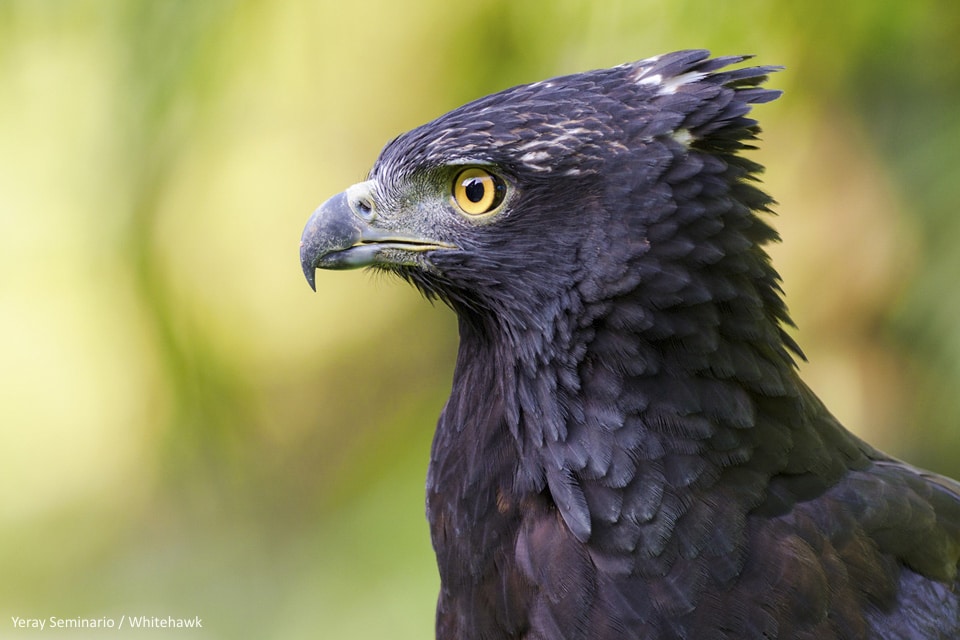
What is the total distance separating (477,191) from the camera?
2.59m

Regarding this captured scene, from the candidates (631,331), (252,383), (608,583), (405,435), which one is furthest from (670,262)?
(252,383)

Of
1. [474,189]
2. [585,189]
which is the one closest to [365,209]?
[474,189]

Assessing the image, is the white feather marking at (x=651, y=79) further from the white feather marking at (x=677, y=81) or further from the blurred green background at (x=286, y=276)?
the blurred green background at (x=286, y=276)

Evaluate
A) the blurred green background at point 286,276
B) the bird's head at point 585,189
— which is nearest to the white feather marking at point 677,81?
the bird's head at point 585,189

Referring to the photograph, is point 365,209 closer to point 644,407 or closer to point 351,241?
point 351,241

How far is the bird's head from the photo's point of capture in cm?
237

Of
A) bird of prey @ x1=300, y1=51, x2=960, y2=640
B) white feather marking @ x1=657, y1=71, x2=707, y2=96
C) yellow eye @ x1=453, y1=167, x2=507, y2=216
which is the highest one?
white feather marking @ x1=657, y1=71, x2=707, y2=96

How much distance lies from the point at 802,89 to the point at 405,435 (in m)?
3.21

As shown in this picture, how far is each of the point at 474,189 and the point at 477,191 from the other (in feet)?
0.03

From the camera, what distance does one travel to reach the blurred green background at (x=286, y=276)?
4.68m

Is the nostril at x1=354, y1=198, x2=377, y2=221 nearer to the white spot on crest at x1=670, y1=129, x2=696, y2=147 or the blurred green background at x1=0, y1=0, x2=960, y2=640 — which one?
the white spot on crest at x1=670, y1=129, x2=696, y2=147

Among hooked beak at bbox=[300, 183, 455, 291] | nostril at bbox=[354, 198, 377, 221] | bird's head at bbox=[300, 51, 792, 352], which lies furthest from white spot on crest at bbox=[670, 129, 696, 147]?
nostril at bbox=[354, 198, 377, 221]

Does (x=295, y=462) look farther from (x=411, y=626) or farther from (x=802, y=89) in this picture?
(x=802, y=89)

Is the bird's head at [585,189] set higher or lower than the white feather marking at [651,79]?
lower
